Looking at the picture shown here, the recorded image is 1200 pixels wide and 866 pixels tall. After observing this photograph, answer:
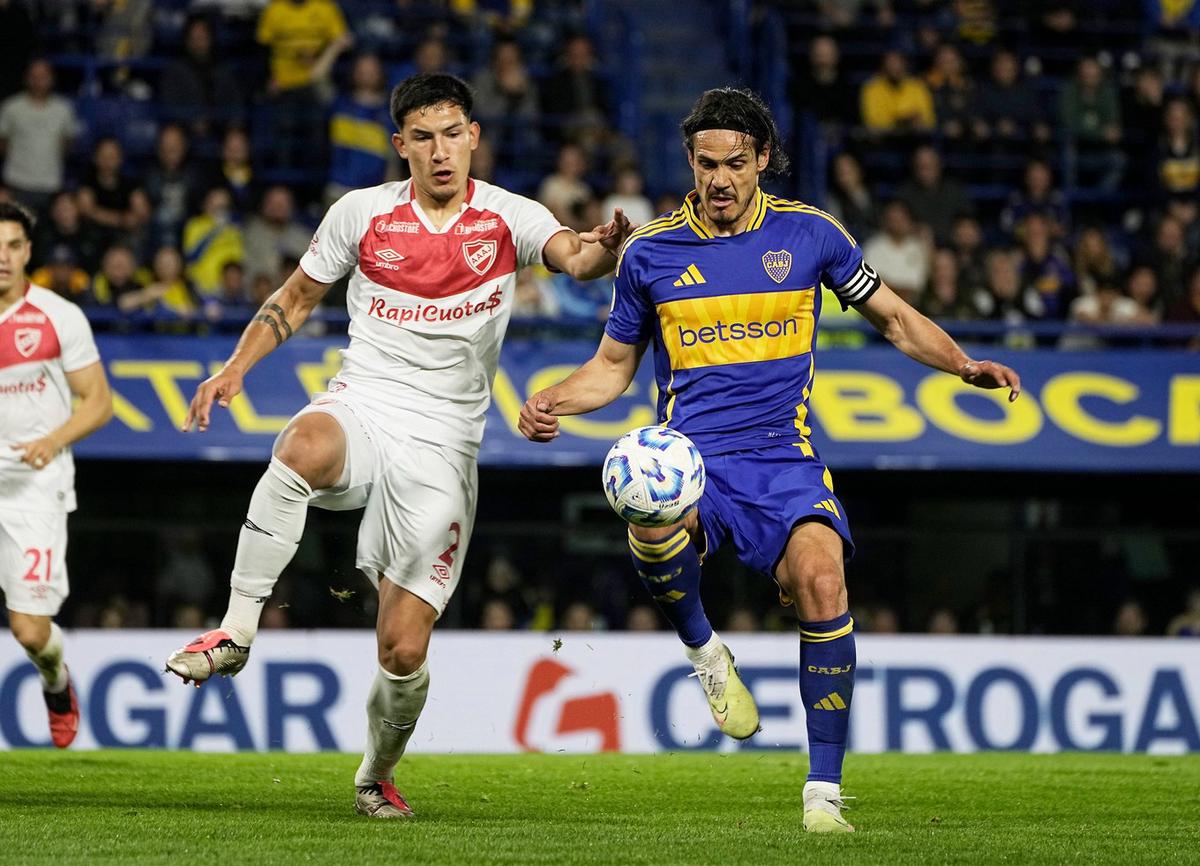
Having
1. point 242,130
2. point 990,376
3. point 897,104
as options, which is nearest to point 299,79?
point 242,130

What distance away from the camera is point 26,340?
944cm

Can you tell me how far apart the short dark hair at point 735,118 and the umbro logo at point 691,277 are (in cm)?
44

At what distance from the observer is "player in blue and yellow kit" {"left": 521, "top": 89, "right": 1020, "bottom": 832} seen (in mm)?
7098

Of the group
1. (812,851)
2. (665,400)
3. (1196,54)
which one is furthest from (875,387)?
(812,851)

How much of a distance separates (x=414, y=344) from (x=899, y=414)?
8112 mm

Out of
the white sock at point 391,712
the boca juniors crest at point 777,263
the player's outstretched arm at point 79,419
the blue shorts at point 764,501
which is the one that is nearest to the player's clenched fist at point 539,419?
the blue shorts at point 764,501

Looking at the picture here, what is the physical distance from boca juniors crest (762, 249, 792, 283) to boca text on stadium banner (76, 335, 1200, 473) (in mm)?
7382

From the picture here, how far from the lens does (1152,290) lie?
15.8 metres

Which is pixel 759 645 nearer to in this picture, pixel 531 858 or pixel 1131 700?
pixel 1131 700

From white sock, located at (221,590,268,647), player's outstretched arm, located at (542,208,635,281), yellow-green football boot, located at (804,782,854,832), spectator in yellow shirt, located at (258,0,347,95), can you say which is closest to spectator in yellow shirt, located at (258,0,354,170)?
spectator in yellow shirt, located at (258,0,347,95)

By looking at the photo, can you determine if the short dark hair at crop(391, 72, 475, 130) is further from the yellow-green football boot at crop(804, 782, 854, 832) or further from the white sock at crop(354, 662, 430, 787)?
the yellow-green football boot at crop(804, 782, 854, 832)

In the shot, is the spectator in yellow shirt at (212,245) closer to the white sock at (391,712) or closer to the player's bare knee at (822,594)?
the white sock at (391,712)

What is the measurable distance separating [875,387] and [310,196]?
5.21m

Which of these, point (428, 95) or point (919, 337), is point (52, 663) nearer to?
point (428, 95)
